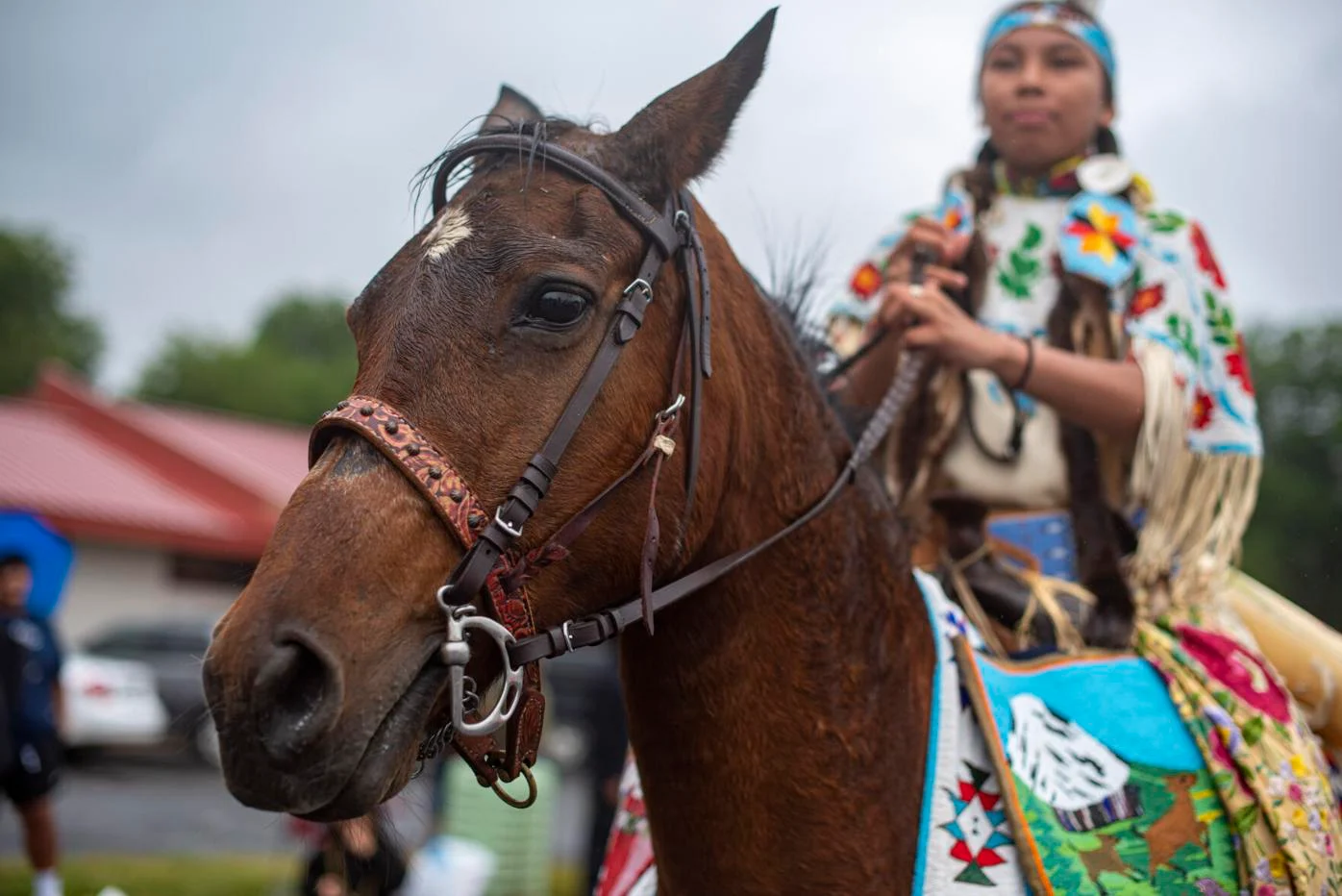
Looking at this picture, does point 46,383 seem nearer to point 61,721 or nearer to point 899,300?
point 61,721

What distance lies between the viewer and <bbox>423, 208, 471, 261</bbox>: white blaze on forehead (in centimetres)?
193

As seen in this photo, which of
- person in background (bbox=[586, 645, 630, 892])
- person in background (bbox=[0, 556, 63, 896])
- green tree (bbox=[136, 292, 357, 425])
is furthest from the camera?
green tree (bbox=[136, 292, 357, 425])

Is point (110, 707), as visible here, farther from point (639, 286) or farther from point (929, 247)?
point (639, 286)

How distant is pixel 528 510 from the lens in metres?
1.79

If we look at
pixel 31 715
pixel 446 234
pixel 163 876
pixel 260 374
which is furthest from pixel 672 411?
pixel 260 374

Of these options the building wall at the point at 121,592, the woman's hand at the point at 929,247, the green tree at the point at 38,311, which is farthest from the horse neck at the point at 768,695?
the green tree at the point at 38,311

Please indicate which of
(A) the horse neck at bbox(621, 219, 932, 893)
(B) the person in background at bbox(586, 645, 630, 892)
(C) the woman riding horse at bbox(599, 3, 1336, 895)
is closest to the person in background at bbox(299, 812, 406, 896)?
(B) the person in background at bbox(586, 645, 630, 892)

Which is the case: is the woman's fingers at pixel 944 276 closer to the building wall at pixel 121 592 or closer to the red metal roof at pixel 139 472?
the red metal roof at pixel 139 472

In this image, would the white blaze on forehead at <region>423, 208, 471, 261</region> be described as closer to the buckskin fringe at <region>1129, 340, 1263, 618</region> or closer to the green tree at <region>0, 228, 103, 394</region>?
the buckskin fringe at <region>1129, 340, 1263, 618</region>

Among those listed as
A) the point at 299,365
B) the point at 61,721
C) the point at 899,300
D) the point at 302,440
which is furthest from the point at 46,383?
the point at 299,365

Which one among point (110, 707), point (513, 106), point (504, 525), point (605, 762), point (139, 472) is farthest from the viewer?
point (139, 472)

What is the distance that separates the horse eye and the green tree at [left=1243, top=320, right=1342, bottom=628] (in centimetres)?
3361

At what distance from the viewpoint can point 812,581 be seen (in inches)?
88.9

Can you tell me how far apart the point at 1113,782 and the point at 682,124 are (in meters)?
1.58
